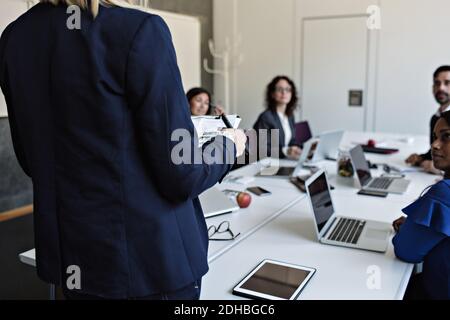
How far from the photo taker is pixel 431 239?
5.11ft

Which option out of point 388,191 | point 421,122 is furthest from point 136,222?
point 421,122

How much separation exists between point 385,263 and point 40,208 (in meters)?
1.22

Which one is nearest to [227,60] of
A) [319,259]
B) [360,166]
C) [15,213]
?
[15,213]

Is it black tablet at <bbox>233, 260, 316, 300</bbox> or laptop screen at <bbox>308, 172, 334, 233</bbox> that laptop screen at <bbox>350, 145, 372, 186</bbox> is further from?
black tablet at <bbox>233, 260, 316, 300</bbox>

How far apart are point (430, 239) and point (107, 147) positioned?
46.1 inches

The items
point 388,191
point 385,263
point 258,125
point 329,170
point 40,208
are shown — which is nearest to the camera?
point 40,208

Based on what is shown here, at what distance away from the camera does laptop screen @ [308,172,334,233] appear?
6.25ft

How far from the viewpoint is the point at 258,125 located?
4.22 m

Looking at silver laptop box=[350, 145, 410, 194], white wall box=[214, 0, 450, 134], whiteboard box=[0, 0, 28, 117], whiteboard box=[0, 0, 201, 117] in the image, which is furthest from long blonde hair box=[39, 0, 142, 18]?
white wall box=[214, 0, 450, 134]

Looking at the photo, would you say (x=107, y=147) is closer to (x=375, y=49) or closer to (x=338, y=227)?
(x=338, y=227)

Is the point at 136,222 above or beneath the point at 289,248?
above

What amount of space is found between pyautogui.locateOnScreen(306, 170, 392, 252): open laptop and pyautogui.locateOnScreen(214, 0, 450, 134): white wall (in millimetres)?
4125

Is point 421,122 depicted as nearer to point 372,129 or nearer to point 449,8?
point 372,129
